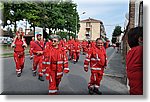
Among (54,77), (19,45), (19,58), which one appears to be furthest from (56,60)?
(19,58)

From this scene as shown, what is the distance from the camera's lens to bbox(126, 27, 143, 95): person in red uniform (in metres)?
1.92

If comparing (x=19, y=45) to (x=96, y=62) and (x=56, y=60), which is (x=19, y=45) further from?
(x=96, y=62)

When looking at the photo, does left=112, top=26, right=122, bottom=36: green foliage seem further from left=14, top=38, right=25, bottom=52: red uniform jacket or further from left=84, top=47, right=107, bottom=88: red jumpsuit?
left=14, top=38, right=25, bottom=52: red uniform jacket

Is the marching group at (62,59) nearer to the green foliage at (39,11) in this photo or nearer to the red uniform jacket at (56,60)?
the red uniform jacket at (56,60)

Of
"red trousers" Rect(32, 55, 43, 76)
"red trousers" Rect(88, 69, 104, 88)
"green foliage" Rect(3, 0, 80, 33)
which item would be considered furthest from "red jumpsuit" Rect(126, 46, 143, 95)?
"red trousers" Rect(32, 55, 43, 76)

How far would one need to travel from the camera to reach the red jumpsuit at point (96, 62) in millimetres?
3059

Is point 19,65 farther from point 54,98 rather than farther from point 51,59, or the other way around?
point 54,98

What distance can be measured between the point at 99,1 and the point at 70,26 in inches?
17.5

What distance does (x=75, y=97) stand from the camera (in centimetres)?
243

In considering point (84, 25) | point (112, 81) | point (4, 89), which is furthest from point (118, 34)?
point (4, 89)

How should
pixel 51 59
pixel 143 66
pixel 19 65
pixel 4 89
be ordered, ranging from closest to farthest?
pixel 143 66 → pixel 4 89 → pixel 51 59 → pixel 19 65

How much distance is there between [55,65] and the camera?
284cm

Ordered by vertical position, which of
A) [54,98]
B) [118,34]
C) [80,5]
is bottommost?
[54,98]

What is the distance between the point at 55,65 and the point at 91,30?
0.59 metres
